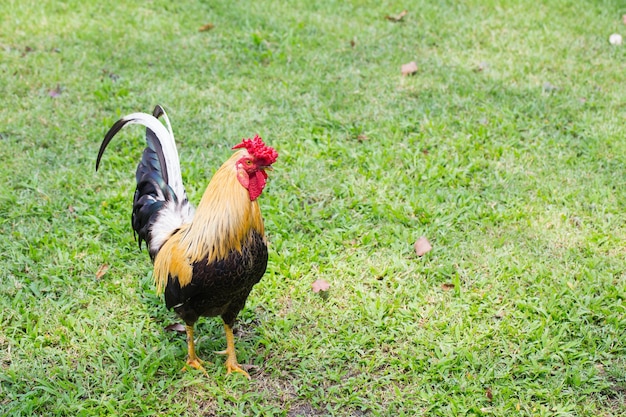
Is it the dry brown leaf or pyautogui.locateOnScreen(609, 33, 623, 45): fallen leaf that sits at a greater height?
the dry brown leaf

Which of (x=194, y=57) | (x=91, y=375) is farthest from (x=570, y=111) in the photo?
(x=91, y=375)

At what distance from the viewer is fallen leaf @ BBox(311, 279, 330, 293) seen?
4.10 metres

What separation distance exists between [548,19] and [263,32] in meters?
3.53

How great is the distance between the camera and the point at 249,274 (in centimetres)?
318

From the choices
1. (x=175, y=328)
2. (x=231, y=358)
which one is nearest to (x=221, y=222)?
(x=231, y=358)

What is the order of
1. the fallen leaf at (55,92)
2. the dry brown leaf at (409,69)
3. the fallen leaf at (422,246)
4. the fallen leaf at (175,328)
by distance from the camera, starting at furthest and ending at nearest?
1. the dry brown leaf at (409,69)
2. the fallen leaf at (55,92)
3. the fallen leaf at (422,246)
4. the fallen leaf at (175,328)

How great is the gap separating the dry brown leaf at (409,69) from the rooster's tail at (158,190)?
3.48 m

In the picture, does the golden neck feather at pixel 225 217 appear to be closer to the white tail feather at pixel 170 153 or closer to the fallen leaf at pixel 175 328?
the white tail feather at pixel 170 153

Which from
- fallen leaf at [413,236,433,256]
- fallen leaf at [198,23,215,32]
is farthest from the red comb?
fallen leaf at [198,23,215,32]

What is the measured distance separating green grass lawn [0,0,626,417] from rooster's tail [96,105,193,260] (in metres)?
0.64

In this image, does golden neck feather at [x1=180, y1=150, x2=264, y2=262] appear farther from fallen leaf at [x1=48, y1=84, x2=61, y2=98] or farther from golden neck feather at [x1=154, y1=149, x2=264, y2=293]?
fallen leaf at [x1=48, y1=84, x2=61, y2=98]

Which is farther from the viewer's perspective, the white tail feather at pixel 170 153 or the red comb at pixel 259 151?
the white tail feather at pixel 170 153

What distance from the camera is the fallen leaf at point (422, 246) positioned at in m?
4.38

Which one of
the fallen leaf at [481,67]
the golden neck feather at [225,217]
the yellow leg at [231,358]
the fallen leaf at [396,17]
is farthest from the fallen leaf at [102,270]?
the fallen leaf at [396,17]
